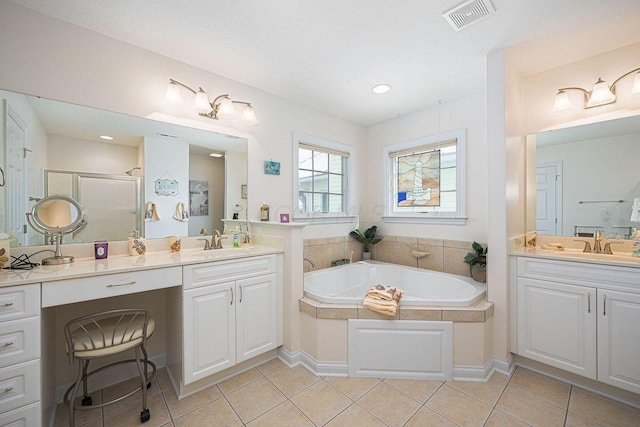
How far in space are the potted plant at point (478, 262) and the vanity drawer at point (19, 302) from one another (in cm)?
305

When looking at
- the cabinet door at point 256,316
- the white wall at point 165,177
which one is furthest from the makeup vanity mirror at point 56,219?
the cabinet door at point 256,316

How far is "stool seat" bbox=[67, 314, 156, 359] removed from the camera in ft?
4.60

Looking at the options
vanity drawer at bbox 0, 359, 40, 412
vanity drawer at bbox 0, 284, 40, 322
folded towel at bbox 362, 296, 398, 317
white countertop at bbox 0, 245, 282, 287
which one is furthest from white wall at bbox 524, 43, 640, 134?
vanity drawer at bbox 0, 359, 40, 412

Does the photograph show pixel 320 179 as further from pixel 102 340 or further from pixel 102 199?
pixel 102 340

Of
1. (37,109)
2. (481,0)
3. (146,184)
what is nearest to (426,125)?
(481,0)

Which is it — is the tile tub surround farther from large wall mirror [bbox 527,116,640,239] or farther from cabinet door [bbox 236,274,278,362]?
cabinet door [bbox 236,274,278,362]

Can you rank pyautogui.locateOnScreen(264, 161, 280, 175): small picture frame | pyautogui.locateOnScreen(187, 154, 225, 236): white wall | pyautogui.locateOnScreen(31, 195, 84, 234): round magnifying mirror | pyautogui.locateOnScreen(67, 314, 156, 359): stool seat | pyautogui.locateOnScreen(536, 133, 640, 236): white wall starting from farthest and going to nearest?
1. pyautogui.locateOnScreen(264, 161, 280, 175): small picture frame
2. pyautogui.locateOnScreen(187, 154, 225, 236): white wall
3. pyautogui.locateOnScreen(536, 133, 640, 236): white wall
4. pyautogui.locateOnScreen(31, 195, 84, 234): round magnifying mirror
5. pyautogui.locateOnScreen(67, 314, 156, 359): stool seat

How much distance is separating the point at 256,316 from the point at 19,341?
4.06ft

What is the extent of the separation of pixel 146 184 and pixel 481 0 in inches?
98.6

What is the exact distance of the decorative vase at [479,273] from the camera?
2.44 m

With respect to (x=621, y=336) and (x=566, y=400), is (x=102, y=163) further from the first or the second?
(x=621, y=336)

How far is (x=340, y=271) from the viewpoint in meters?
2.98

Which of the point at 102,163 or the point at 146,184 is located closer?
the point at 102,163

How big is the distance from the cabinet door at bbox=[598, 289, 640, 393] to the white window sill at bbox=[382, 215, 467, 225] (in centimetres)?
123
